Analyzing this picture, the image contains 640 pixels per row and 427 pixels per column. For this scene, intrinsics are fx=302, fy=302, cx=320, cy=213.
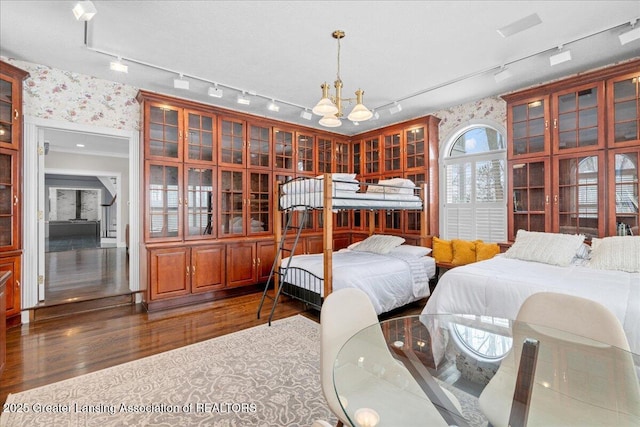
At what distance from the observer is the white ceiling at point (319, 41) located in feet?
7.81

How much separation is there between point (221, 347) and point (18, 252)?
8.01 feet

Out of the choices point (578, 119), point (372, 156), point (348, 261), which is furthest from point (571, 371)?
point (372, 156)

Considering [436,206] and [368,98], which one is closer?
[368,98]

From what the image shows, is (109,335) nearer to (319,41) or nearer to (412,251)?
(319,41)

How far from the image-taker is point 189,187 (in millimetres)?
4188

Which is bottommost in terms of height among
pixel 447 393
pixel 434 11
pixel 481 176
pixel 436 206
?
pixel 447 393

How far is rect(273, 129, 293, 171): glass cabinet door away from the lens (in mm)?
5008

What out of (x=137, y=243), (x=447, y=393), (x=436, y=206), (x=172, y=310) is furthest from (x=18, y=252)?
(x=436, y=206)

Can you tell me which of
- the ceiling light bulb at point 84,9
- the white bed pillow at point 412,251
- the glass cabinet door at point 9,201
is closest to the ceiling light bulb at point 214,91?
the ceiling light bulb at point 84,9

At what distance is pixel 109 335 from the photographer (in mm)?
3041

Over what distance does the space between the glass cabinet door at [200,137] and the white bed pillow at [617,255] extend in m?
4.54

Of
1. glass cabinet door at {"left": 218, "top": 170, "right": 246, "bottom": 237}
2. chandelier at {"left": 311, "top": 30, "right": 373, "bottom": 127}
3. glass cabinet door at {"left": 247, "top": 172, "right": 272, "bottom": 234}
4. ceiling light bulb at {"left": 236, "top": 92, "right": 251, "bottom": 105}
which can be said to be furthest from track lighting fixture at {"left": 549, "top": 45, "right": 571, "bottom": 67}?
glass cabinet door at {"left": 218, "top": 170, "right": 246, "bottom": 237}

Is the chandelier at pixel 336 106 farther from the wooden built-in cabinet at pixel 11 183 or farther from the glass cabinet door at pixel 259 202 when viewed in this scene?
the wooden built-in cabinet at pixel 11 183

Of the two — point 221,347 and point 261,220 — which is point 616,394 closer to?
point 221,347
